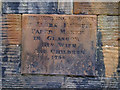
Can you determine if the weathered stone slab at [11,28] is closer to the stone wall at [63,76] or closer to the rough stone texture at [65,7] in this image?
the stone wall at [63,76]

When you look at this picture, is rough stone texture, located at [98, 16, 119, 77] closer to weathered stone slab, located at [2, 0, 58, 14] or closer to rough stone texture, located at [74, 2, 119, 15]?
rough stone texture, located at [74, 2, 119, 15]

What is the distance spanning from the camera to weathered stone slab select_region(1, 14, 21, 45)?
1398mm

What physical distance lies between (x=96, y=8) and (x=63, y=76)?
2.95 ft

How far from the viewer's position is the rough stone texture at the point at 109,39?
1386 millimetres

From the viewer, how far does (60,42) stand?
1.39 meters

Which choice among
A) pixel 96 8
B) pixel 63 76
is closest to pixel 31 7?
pixel 96 8

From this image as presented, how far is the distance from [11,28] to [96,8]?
103 cm

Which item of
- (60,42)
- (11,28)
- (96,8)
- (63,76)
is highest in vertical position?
(96,8)

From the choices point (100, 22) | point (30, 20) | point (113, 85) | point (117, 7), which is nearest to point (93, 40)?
point (100, 22)

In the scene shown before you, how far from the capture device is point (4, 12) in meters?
1.41

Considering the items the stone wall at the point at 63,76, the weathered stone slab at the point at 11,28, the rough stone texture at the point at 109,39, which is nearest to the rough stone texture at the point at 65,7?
the stone wall at the point at 63,76

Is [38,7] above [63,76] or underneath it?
above

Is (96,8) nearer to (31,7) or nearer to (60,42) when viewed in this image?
(60,42)

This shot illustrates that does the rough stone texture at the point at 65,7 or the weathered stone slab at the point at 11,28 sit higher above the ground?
the rough stone texture at the point at 65,7
